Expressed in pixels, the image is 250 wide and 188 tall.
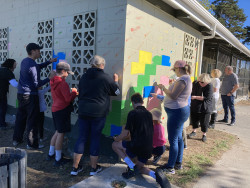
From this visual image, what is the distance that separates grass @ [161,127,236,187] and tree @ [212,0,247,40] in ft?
90.0

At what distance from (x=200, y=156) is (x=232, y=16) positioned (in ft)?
101

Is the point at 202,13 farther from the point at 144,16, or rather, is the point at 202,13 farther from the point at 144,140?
the point at 144,140

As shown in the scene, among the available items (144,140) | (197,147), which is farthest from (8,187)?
(197,147)

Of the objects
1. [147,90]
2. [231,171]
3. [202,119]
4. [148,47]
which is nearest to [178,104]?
[147,90]

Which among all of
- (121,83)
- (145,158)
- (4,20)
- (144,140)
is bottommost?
(145,158)

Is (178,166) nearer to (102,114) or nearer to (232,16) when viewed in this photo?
(102,114)

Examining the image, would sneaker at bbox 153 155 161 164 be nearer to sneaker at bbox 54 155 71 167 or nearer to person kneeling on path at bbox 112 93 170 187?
person kneeling on path at bbox 112 93 170 187

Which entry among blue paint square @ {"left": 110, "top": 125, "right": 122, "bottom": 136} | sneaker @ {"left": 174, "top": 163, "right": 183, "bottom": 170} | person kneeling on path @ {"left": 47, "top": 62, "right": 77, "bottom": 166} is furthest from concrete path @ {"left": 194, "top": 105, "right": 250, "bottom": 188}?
person kneeling on path @ {"left": 47, "top": 62, "right": 77, "bottom": 166}

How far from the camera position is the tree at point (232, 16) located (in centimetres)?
2817

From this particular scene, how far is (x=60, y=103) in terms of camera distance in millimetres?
3154

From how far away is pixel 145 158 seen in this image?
9.62ft

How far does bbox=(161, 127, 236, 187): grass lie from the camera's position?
3078mm

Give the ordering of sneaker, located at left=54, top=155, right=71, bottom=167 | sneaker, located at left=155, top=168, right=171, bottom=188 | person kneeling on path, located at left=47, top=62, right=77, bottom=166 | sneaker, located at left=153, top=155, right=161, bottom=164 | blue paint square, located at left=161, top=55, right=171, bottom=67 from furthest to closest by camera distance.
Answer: blue paint square, located at left=161, top=55, right=171, bottom=67 → sneaker, located at left=153, top=155, right=161, bottom=164 → sneaker, located at left=54, top=155, right=71, bottom=167 → person kneeling on path, located at left=47, top=62, right=77, bottom=166 → sneaker, located at left=155, top=168, right=171, bottom=188

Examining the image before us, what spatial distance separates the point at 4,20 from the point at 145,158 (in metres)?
5.47
